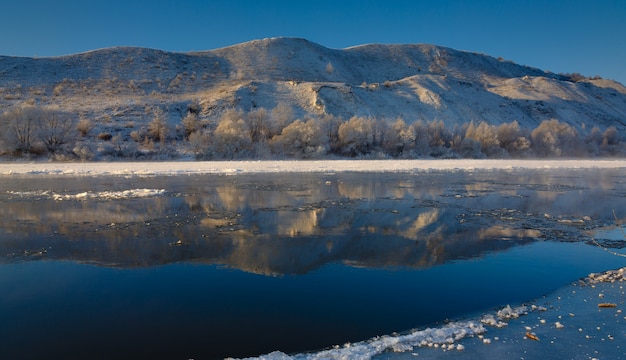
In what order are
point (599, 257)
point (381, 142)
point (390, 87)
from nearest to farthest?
point (599, 257), point (381, 142), point (390, 87)

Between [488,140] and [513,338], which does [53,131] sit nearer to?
[513,338]

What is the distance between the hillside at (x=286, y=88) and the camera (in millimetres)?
50094

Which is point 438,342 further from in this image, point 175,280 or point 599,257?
point 599,257

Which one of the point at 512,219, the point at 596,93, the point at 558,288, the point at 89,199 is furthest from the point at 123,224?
the point at 596,93

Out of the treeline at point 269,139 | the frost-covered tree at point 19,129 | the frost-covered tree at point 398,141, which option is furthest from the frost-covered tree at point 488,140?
the frost-covered tree at point 19,129

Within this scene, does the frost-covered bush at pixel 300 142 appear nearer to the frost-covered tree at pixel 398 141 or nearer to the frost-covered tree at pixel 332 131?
the frost-covered tree at pixel 332 131

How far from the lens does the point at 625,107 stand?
85.6 metres

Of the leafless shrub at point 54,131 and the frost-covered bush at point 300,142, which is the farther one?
the frost-covered bush at point 300,142

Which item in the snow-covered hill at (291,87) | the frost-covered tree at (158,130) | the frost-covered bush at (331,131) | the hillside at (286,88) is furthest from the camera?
the snow-covered hill at (291,87)

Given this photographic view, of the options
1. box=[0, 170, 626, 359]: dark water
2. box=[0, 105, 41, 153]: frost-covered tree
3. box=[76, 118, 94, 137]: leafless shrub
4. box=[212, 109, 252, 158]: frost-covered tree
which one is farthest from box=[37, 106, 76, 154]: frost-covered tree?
box=[0, 170, 626, 359]: dark water

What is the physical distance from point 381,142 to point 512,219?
32.7m

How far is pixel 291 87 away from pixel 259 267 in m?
52.1

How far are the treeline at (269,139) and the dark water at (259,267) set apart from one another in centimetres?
2273

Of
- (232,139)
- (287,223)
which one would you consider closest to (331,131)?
(232,139)
